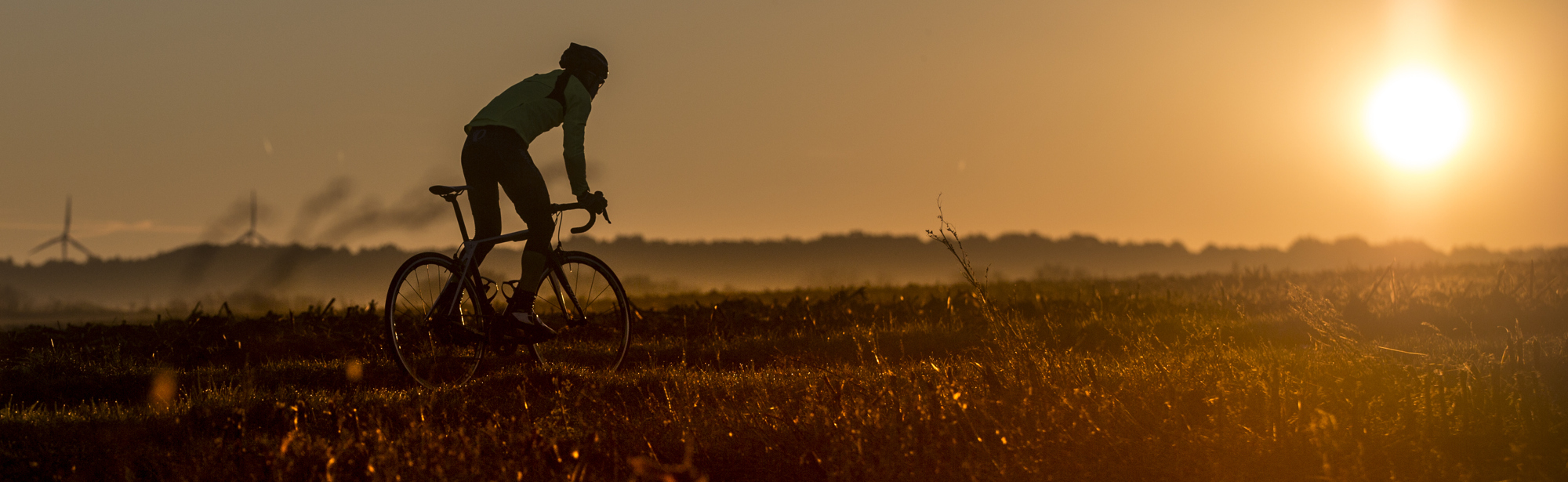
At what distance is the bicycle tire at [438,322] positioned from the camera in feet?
21.0

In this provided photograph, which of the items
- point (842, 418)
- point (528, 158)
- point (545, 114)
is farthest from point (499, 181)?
point (842, 418)

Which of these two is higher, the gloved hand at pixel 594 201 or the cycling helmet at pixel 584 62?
the cycling helmet at pixel 584 62

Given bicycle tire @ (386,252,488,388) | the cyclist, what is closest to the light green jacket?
the cyclist

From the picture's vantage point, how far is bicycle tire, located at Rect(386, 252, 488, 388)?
21.0 feet

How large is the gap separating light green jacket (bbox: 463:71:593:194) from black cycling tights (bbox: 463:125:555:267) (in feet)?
0.28

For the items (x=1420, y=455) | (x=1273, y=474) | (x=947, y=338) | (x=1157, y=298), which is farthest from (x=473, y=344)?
(x=1157, y=298)

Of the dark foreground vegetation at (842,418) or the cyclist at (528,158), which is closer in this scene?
the dark foreground vegetation at (842,418)

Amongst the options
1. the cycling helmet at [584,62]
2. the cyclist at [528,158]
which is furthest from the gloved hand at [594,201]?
the cycling helmet at [584,62]

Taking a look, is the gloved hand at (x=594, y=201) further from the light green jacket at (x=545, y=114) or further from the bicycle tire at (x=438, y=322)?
the bicycle tire at (x=438, y=322)

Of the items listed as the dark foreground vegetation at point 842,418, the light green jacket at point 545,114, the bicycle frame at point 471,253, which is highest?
the light green jacket at point 545,114

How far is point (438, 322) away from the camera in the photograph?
21.4ft

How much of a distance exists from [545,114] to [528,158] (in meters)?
0.32

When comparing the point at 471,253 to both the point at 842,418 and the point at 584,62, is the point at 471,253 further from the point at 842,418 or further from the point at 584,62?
the point at 842,418

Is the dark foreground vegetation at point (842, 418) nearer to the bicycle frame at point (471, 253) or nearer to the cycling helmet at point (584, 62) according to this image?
the bicycle frame at point (471, 253)
